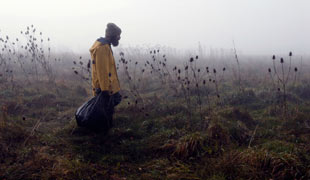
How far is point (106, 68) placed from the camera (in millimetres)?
3844

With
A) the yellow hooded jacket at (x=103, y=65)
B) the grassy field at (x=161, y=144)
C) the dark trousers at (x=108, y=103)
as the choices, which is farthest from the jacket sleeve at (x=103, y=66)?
the grassy field at (x=161, y=144)

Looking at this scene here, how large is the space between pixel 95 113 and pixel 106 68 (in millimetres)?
731

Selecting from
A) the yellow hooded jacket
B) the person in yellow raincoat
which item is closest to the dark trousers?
the person in yellow raincoat

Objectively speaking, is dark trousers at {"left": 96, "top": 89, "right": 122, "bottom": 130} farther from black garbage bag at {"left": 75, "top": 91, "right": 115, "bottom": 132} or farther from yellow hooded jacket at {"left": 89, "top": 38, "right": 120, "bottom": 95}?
yellow hooded jacket at {"left": 89, "top": 38, "right": 120, "bottom": 95}

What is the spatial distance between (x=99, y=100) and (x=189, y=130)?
163cm

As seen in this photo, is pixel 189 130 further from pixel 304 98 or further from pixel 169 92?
pixel 304 98

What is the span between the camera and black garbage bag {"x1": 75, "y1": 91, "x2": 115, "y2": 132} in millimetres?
3879

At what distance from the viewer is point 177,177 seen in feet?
9.90

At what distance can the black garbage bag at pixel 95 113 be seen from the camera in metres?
3.88

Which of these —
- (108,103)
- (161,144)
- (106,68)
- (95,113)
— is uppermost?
(106,68)

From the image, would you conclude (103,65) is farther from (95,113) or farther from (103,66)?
(95,113)

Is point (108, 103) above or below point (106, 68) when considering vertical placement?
below

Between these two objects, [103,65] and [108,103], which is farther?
[108,103]

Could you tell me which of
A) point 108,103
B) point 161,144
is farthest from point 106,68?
point 161,144
